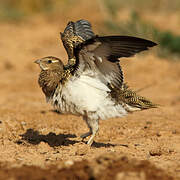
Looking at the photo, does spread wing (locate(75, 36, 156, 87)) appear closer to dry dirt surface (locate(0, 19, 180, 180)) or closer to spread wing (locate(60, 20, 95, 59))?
spread wing (locate(60, 20, 95, 59))

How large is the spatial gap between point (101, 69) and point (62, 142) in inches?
55.4

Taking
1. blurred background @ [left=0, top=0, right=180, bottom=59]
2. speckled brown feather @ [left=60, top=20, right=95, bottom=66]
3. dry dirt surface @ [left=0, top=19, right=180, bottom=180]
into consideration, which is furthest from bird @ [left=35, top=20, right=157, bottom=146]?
blurred background @ [left=0, top=0, right=180, bottom=59]

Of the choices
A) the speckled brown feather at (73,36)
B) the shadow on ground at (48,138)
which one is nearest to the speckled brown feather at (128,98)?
the speckled brown feather at (73,36)

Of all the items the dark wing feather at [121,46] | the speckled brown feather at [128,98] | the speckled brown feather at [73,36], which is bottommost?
the speckled brown feather at [128,98]

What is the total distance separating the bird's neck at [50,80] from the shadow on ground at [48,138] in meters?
0.85

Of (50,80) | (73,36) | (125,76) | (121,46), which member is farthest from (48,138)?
(125,76)

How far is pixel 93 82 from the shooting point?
4961mm

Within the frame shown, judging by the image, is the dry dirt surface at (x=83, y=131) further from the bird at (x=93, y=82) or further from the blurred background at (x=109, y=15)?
the blurred background at (x=109, y=15)

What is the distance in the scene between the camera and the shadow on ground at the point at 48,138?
5648mm

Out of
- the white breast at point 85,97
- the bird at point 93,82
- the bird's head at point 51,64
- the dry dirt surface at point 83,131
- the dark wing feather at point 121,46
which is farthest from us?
the bird's head at point 51,64

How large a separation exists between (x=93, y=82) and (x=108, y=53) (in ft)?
1.71

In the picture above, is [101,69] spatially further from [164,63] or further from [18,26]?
[18,26]

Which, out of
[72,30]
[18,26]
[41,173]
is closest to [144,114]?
[72,30]

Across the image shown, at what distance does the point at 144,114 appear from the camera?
7922mm
